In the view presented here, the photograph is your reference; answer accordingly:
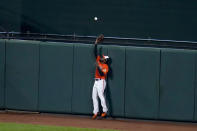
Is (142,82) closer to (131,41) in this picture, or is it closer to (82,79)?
(82,79)

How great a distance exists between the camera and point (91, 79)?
12508mm

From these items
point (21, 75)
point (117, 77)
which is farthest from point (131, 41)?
point (21, 75)

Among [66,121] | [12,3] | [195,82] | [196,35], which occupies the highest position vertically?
[12,3]

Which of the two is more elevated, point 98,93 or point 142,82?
point 142,82

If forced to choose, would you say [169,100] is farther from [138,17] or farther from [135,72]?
[138,17]

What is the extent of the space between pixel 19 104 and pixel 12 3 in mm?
4678

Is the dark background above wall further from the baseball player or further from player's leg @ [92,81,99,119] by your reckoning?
player's leg @ [92,81,99,119]

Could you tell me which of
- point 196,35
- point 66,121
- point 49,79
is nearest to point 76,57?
point 49,79

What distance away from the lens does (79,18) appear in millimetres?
16062

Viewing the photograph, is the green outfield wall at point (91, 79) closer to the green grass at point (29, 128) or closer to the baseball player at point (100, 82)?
the baseball player at point (100, 82)

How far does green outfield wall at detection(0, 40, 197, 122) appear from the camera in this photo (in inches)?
484

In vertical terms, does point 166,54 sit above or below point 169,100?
above

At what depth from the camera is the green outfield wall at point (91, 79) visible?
1229 centimetres

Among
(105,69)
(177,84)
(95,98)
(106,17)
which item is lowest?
(95,98)
